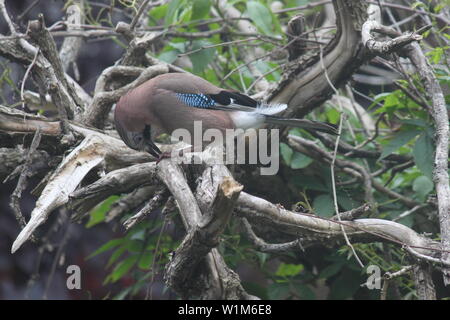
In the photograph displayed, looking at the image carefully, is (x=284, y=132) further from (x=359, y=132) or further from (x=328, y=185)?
(x=359, y=132)

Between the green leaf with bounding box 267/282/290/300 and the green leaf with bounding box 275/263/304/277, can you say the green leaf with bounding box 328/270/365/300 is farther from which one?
the green leaf with bounding box 275/263/304/277

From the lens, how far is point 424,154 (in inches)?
131

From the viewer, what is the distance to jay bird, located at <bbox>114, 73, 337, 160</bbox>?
3.40m

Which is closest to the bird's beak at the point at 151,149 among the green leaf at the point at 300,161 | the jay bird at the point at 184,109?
the jay bird at the point at 184,109

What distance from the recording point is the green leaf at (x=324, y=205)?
136 inches

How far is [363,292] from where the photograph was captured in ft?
12.7

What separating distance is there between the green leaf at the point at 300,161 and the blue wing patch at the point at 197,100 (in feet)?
2.06

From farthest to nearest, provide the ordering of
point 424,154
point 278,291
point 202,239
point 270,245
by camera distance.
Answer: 1. point 278,291
2. point 424,154
3. point 270,245
4. point 202,239

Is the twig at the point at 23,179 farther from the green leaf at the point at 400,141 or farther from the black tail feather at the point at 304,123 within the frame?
the green leaf at the point at 400,141

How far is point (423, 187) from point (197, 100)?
1.43m

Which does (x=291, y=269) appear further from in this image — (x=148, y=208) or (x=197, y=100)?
(x=148, y=208)

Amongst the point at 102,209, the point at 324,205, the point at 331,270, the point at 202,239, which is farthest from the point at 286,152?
the point at 202,239

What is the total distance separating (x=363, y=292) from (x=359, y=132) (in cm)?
113

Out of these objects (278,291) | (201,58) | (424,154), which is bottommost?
(278,291)
